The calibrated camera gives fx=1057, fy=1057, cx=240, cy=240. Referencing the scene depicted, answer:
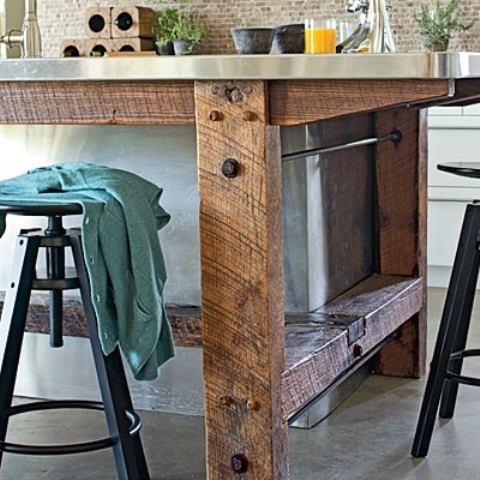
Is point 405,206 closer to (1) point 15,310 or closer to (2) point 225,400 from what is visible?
(2) point 225,400

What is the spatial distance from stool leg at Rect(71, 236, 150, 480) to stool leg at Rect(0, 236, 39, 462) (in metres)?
0.10

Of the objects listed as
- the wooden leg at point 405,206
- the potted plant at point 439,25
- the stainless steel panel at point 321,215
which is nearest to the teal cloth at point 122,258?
the stainless steel panel at point 321,215

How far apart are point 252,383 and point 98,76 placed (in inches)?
27.7

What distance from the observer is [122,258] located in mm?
2121

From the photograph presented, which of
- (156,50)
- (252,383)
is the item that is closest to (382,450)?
(252,383)

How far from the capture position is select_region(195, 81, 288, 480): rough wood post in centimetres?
211

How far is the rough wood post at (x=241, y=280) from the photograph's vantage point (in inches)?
83.2

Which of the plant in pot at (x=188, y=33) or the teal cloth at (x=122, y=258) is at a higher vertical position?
the plant in pot at (x=188, y=33)

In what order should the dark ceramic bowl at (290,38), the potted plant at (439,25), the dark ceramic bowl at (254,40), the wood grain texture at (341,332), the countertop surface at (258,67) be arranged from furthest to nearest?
the potted plant at (439,25) < the dark ceramic bowl at (290,38) < the dark ceramic bowl at (254,40) < the wood grain texture at (341,332) < the countertop surface at (258,67)

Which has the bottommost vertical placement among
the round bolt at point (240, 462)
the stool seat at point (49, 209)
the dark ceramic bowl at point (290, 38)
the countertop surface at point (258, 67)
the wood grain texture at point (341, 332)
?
the round bolt at point (240, 462)

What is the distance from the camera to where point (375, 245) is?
337 centimetres

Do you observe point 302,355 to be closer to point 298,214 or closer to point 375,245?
point 298,214

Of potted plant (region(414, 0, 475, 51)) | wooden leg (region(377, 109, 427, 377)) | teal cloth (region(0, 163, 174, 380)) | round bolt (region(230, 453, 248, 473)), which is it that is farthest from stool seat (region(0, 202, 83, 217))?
potted plant (region(414, 0, 475, 51))

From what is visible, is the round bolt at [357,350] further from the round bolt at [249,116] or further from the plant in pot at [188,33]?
the plant in pot at [188,33]
